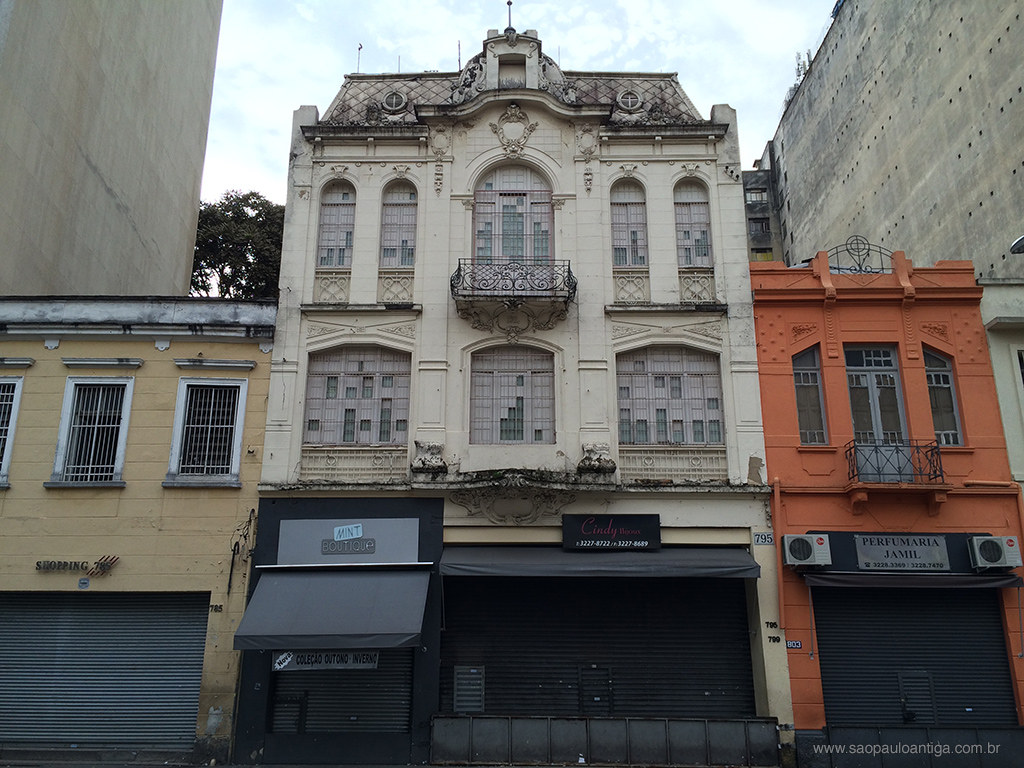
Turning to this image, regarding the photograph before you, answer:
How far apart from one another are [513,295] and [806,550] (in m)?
7.49

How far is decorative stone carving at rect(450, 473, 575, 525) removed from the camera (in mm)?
15031

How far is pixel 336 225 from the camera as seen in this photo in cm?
1723

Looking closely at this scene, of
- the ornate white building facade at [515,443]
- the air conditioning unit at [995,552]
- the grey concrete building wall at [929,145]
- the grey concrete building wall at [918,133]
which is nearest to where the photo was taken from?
the ornate white building facade at [515,443]

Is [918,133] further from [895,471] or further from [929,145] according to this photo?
[895,471]

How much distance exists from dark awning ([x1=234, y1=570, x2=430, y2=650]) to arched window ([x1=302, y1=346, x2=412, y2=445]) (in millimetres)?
2757

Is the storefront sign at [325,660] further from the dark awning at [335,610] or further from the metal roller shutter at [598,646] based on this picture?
the metal roller shutter at [598,646]

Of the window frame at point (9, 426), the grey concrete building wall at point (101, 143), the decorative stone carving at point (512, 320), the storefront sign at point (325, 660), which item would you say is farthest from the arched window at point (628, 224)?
the grey concrete building wall at point (101, 143)

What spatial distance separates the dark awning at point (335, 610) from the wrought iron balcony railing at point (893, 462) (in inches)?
340

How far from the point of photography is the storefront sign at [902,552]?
14.6 m

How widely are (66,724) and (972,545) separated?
1731 cm

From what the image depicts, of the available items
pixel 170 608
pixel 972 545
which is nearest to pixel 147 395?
pixel 170 608

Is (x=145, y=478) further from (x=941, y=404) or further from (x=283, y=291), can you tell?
(x=941, y=404)

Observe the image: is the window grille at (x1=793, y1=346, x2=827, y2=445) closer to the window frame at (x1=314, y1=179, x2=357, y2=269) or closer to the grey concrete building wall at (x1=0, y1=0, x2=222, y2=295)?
the window frame at (x1=314, y1=179, x2=357, y2=269)

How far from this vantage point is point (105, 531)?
15.0 m
